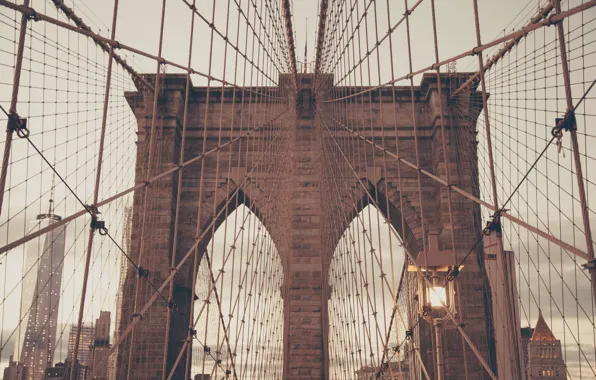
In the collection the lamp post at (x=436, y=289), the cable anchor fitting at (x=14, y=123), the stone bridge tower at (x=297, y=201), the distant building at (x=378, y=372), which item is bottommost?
the distant building at (x=378, y=372)

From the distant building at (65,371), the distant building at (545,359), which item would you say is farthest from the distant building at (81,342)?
the distant building at (545,359)

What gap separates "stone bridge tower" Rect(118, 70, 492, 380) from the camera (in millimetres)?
12844

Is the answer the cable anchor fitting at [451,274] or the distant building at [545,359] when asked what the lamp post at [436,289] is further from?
the distant building at [545,359]

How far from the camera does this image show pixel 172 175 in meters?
14.1

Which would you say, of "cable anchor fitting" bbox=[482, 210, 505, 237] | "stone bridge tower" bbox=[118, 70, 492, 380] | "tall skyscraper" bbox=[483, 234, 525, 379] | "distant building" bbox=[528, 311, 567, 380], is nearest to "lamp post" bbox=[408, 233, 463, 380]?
"tall skyscraper" bbox=[483, 234, 525, 379]

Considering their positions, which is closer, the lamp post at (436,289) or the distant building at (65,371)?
the lamp post at (436,289)

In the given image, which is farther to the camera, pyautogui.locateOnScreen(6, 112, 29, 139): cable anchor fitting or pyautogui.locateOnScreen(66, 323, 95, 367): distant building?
pyautogui.locateOnScreen(66, 323, 95, 367): distant building

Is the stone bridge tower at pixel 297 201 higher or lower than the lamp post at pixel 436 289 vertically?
higher

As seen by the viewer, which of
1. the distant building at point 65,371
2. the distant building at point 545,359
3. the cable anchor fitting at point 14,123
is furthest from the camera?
the distant building at point 545,359

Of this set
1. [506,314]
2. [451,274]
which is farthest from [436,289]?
[506,314]

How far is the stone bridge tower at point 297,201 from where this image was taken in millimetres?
12844

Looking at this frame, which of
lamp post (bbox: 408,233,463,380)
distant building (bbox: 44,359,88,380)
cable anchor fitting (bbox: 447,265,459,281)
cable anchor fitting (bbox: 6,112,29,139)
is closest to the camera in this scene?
cable anchor fitting (bbox: 6,112,29,139)

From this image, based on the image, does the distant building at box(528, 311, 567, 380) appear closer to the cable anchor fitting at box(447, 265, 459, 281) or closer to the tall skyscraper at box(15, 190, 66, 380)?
the tall skyscraper at box(15, 190, 66, 380)

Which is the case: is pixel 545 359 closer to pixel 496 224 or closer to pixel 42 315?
pixel 496 224
